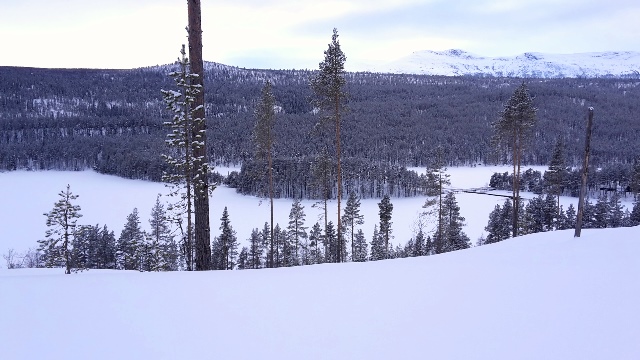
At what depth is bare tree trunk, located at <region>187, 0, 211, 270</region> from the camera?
808 cm

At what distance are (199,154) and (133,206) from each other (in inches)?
3312

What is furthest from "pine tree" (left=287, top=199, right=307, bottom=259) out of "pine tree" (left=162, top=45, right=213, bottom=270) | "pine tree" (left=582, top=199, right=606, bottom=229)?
"pine tree" (left=582, top=199, right=606, bottom=229)

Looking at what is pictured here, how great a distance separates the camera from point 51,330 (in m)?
3.64

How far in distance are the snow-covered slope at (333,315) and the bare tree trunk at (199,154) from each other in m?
2.53

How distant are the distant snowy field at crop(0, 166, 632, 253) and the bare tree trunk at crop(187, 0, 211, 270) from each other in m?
51.1

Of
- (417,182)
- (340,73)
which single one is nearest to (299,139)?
(417,182)

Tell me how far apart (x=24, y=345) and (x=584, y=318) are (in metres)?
5.96

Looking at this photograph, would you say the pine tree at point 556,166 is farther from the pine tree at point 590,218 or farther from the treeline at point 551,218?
the pine tree at point 590,218

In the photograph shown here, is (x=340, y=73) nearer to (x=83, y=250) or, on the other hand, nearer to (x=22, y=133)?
(x=83, y=250)

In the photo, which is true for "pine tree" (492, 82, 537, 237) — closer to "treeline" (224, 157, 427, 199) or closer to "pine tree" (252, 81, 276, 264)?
"pine tree" (252, 81, 276, 264)

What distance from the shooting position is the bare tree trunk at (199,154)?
8.08 metres

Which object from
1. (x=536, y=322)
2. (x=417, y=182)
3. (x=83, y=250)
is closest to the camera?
(x=536, y=322)

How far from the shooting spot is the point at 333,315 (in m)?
4.21

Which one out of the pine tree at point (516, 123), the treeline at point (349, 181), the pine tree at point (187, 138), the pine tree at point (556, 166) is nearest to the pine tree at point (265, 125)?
the pine tree at point (187, 138)
